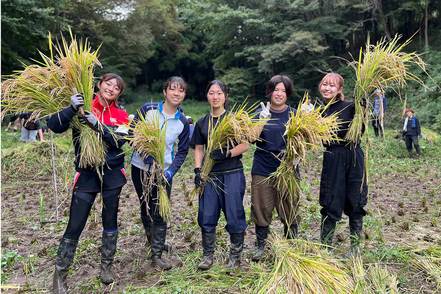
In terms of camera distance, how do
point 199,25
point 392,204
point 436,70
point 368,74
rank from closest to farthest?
point 368,74 → point 392,204 → point 436,70 → point 199,25

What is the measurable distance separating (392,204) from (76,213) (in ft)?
13.7

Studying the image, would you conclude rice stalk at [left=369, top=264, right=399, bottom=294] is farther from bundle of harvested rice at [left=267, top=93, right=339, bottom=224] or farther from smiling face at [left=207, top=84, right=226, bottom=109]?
smiling face at [left=207, top=84, right=226, bottom=109]

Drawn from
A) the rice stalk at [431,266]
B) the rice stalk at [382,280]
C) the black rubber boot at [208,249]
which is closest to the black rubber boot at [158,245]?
the black rubber boot at [208,249]

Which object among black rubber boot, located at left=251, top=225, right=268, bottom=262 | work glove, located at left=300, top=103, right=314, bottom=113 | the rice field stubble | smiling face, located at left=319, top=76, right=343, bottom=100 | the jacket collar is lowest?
the rice field stubble

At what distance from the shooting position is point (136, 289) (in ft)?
9.35

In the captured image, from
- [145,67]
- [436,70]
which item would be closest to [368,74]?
[436,70]

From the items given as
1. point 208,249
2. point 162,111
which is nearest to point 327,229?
point 208,249

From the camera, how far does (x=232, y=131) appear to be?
2.99 meters

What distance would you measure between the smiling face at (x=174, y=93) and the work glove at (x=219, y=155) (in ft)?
1.62

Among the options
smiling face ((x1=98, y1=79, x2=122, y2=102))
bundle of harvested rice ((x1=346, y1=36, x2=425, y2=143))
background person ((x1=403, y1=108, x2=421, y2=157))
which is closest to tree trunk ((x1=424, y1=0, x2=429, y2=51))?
background person ((x1=403, y1=108, x2=421, y2=157))

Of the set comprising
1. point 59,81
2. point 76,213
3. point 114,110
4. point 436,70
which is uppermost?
point 436,70

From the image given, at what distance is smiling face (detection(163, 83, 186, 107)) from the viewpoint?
10.1 ft

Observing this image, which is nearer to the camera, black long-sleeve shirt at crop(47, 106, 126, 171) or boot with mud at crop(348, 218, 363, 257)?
black long-sleeve shirt at crop(47, 106, 126, 171)

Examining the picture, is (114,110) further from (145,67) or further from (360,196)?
(145,67)
